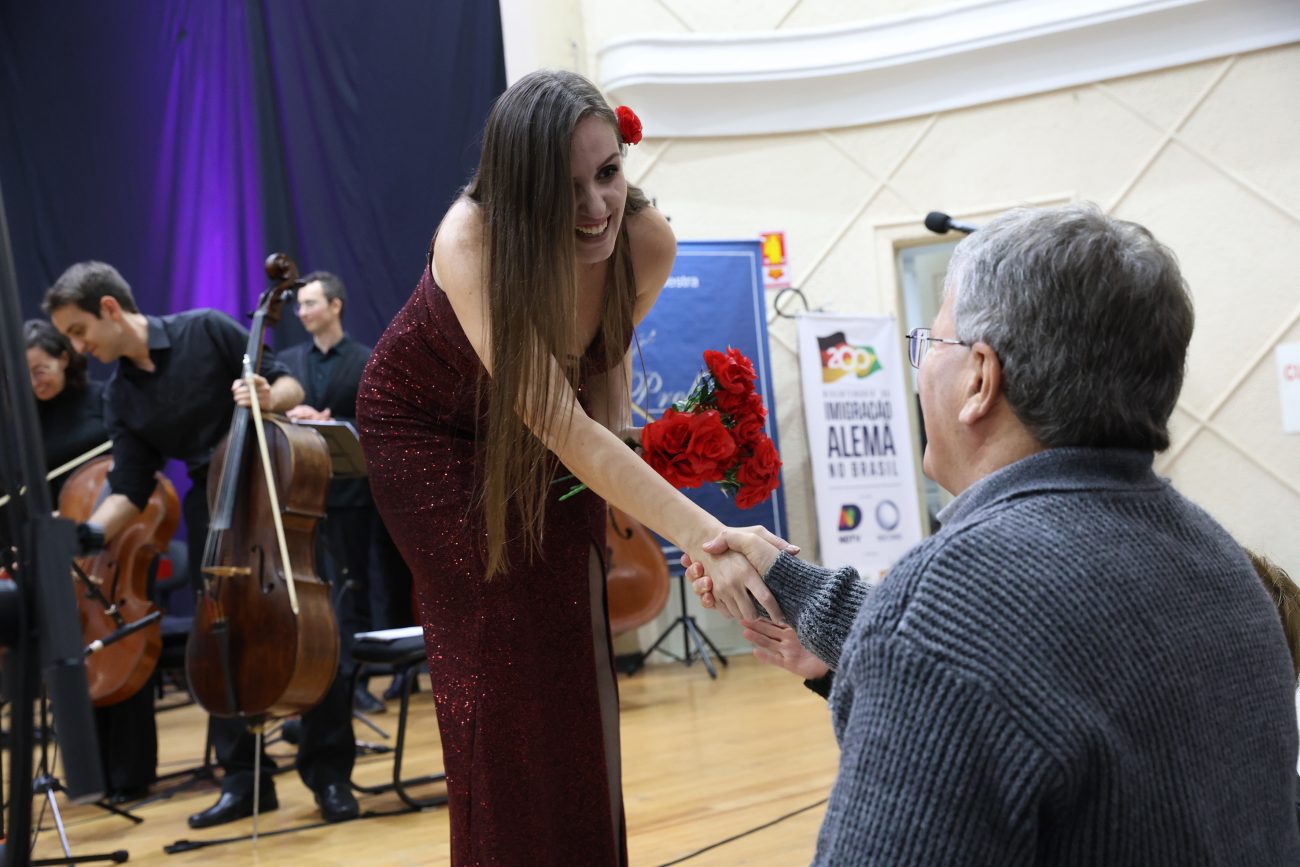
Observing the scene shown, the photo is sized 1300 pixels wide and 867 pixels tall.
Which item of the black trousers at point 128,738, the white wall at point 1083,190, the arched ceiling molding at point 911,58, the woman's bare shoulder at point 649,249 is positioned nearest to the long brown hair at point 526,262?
the woman's bare shoulder at point 649,249

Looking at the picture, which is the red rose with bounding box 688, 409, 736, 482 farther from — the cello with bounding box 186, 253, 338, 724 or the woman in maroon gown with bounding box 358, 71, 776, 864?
the cello with bounding box 186, 253, 338, 724

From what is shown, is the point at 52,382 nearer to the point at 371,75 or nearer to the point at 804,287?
the point at 371,75

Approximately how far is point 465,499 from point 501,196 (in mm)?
481

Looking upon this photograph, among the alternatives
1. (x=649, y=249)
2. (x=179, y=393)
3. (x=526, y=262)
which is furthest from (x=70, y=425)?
(x=526, y=262)

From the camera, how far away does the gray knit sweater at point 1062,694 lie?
0.86m

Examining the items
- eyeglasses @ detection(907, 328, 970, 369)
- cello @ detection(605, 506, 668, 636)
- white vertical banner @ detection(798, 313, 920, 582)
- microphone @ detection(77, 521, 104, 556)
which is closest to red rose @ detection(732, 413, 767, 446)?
eyeglasses @ detection(907, 328, 970, 369)

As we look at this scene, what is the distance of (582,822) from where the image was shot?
76.7 inches

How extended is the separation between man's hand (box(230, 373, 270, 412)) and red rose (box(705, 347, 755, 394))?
6.72ft

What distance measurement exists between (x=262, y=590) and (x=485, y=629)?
1738mm

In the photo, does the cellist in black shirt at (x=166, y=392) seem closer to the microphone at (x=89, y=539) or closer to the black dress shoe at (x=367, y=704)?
the black dress shoe at (x=367, y=704)

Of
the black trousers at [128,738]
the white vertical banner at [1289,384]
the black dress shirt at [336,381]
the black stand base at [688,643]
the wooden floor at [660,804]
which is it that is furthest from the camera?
the white vertical banner at [1289,384]

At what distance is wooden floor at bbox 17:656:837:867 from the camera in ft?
10.3

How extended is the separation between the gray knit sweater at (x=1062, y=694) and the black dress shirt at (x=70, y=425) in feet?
→ 15.4

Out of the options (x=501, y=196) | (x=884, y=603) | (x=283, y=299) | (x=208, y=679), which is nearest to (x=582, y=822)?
(x=501, y=196)
